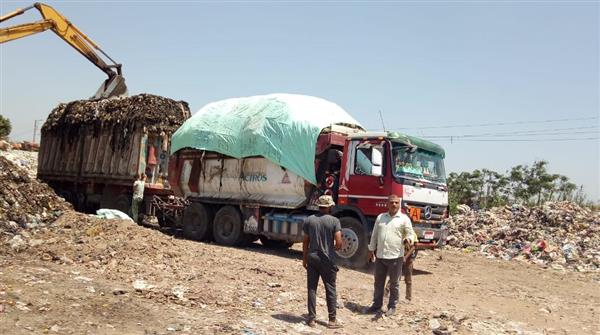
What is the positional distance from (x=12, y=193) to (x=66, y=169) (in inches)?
274

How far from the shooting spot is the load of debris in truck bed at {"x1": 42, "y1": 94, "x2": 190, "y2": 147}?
47.4 feet

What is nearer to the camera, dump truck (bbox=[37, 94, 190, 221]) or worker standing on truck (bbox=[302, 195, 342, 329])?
worker standing on truck (bbox=[302, 195, 342, 329])

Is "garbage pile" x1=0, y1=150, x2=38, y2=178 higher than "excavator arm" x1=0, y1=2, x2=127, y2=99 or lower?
lower

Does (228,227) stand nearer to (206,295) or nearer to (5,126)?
(206,295)

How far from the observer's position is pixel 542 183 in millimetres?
28406

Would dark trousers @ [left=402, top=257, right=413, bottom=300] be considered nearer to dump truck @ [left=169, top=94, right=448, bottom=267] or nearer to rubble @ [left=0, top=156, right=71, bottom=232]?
dump truck @ [left=169, top=94, right=448, bottom=267]

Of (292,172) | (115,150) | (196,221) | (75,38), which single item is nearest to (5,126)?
(75,38)

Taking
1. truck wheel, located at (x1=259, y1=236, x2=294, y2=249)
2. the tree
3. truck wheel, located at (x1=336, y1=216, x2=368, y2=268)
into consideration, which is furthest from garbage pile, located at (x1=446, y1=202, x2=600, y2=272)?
the tree

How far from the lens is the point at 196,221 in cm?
1333

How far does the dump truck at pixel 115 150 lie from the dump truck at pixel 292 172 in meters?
0.99

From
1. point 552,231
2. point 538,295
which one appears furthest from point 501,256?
point 538,295

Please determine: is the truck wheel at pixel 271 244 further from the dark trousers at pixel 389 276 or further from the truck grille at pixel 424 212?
the dark trousers at pixel 389 276

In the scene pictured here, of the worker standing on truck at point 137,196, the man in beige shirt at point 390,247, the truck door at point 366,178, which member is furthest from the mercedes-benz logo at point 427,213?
the worker standing on truck at point 137,196

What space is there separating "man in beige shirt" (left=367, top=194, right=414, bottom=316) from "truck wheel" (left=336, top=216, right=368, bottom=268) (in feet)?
9.56
